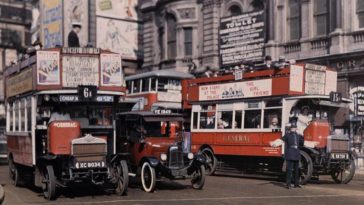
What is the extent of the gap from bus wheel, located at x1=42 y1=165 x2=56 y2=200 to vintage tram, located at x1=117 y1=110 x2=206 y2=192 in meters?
2.67

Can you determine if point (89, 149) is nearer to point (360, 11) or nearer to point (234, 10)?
point (360, 11)

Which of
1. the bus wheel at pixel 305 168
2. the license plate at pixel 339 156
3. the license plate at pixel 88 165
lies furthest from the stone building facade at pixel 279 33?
the license plate at pixel 88 165

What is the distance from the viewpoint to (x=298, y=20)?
32719 mm

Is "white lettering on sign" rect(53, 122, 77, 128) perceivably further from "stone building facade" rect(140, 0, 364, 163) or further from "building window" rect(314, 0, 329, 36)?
"building window" rect(314, 0, 329, 36)

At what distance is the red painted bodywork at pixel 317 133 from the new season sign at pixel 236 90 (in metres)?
1.82

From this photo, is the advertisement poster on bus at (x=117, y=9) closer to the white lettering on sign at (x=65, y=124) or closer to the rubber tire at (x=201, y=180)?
the rubber tire at (x=201, y=180)

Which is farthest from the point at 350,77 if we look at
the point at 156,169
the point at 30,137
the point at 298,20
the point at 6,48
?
the point at 6,48

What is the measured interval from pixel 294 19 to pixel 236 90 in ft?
43.2

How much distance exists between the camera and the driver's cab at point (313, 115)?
741 inches

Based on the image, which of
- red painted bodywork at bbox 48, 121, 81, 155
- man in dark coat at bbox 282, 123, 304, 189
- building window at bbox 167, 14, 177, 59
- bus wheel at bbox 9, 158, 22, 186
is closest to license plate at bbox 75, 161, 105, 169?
red painted bodywork at bbox 48, 121, 81, 155

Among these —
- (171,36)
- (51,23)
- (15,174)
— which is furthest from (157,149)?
(51,23)

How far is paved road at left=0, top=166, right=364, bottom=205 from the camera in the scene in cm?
1382

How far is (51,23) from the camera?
52250 mm

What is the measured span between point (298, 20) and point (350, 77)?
535 centimetres
